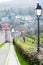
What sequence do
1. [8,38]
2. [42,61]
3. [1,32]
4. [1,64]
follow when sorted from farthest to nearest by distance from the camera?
[8,38]
[1,32]
[1,64]
[42,61]

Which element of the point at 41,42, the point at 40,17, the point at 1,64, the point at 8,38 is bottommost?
the point at 8,38

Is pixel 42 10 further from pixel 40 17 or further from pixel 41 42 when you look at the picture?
pixel 41 42

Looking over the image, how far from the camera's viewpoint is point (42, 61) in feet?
23.7

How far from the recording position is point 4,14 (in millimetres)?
19312

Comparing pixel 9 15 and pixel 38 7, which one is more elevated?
pixel 38 7

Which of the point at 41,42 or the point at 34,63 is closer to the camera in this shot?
the point at 34,63

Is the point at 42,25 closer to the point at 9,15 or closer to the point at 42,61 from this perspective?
the point at 42,61

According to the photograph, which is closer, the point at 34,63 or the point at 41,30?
the point at 34,63

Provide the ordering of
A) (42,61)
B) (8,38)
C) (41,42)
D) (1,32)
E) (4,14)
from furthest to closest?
(8,38) → (1,32) → (4,14) → (41,42) → (42,61)

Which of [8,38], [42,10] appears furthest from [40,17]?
[8,38]

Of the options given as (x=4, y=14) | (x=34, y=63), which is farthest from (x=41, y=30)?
(x=4, y=14)

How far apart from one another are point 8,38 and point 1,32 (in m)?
7.01

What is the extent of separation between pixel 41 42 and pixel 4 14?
32.1 ft

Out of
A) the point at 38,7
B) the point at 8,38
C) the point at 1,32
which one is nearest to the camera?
the point at 38,7
